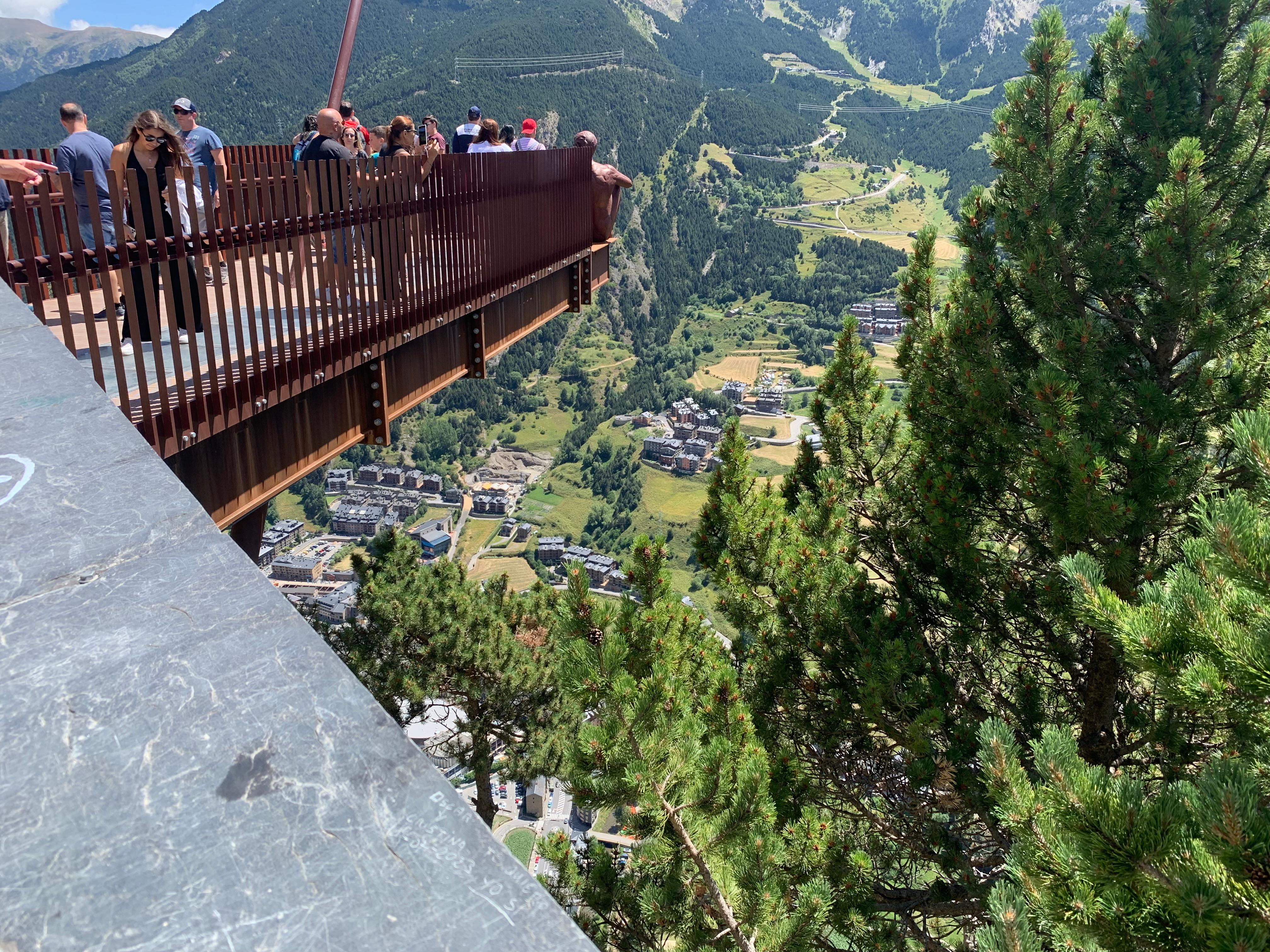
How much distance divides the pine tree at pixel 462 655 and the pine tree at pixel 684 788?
448 cm

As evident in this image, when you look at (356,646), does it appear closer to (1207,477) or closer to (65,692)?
(1207,477)

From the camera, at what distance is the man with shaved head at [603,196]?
11.5m

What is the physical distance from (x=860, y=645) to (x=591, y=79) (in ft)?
502

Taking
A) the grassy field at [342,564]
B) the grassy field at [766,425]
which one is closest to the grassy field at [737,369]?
the grassy field at [766,425]

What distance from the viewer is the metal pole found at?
9.45m

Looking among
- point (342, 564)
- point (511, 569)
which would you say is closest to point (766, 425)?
point (511, 569)

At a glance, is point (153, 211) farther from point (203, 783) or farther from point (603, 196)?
point (603, 196)

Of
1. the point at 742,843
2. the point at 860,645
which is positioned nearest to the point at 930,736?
the point at 860,645

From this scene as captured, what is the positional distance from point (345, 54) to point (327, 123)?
9.53ft

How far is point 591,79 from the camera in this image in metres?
146

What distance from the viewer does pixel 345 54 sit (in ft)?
30.8

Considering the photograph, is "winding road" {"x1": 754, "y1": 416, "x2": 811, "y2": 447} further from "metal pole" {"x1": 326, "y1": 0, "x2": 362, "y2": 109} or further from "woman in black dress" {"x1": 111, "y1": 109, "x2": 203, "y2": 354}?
"woman in black dress" {"x1": 111, "y1": 109, "x2": 203, "y2": 354}

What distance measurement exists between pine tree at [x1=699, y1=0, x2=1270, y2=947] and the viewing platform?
8.28ft

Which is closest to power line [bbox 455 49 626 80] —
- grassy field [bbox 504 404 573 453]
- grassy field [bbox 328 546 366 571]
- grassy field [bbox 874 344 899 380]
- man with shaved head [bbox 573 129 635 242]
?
grassy field [bbox 504 404 573 453]
